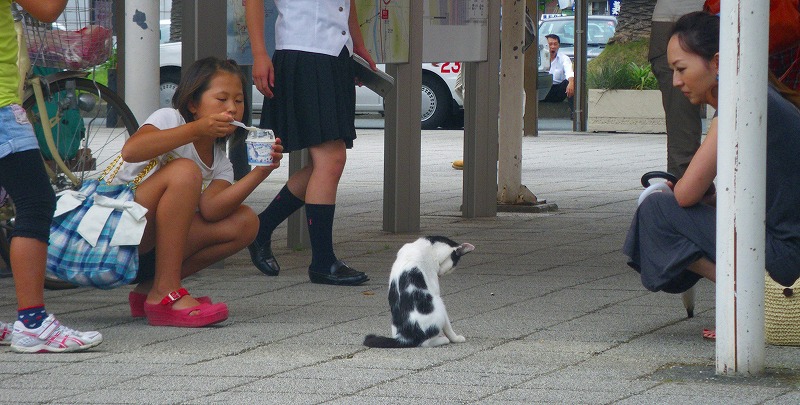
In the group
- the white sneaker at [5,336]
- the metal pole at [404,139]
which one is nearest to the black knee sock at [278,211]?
the metal pole at [404,139]

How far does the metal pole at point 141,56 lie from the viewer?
611 centimetres

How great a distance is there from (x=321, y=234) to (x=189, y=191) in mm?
1126

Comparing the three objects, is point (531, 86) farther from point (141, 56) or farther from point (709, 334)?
point (709, 334)

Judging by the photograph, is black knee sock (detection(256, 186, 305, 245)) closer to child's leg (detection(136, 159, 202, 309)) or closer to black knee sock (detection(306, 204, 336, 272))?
black knee sock (detection(306, 204, 336, 272))

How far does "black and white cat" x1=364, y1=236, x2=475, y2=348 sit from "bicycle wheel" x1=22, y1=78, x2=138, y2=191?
6.34 ft

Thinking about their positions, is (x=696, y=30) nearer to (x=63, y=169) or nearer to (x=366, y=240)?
(x=63, y=169)

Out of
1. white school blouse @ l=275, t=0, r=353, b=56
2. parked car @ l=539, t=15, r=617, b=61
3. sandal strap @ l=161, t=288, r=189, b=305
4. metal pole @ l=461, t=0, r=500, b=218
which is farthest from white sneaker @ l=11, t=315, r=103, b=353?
parked car @ l=539, t=15, r=617, b=61

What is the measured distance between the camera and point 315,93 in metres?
5.77

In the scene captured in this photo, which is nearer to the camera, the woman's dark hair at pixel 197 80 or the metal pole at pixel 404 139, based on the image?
the woman's dark hair at pixel 197 80

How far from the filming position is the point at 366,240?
753cm

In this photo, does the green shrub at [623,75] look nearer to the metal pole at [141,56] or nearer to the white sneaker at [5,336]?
the metal pole at [141,56]

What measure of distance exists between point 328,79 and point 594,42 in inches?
793

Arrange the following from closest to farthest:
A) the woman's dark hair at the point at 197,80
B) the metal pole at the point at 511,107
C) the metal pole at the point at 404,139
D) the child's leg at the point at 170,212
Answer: the child's leg at the point at 170,212, the woman's dark hair at the point at 197,80, the metal pole at the point at 404,139, the metal pole at the point at 511,107

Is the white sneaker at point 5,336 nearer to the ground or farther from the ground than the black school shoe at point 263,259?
nearer to the ground
